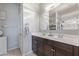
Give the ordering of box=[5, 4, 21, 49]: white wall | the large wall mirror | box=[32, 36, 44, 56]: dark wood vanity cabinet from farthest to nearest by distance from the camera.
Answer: box=[32, 36, 44, 56]: dark wood vanity cabinet, box=[5, 4, 21, 49]: white wall, the large wall mirror

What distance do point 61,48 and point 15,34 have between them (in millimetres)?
996

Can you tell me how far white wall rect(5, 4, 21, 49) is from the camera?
2.00 metres

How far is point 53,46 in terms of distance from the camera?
73.2 inches

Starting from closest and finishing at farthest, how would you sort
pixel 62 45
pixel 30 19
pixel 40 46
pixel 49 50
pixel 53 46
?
pixel 62 45, pixel 53 46, pixel 49 50, pixel 30 19, pixel 40 46

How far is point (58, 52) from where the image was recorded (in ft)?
5.72

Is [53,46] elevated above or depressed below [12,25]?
below

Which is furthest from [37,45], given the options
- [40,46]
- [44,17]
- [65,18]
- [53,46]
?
[65,18]

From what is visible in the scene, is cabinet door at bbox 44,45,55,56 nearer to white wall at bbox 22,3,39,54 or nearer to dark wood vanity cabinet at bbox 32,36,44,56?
dark wood vanity cabinet at bbox 32,36,44,56

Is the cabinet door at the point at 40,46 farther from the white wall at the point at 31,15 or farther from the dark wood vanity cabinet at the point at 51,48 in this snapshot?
the white wall at the point at 31,15

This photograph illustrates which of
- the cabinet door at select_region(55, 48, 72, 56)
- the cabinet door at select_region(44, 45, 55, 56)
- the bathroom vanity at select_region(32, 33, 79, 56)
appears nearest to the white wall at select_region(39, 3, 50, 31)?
the bathroom vanity at select_region(32, 33, 79, 56)

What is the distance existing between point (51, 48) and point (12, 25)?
0.93 meters

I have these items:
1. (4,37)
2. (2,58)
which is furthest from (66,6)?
(2,58)

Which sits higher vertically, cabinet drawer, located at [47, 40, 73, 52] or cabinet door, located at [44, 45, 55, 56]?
cabinet drawer, located at [47, 40, 73, 52]

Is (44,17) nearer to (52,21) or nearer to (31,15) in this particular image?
(52,21)
